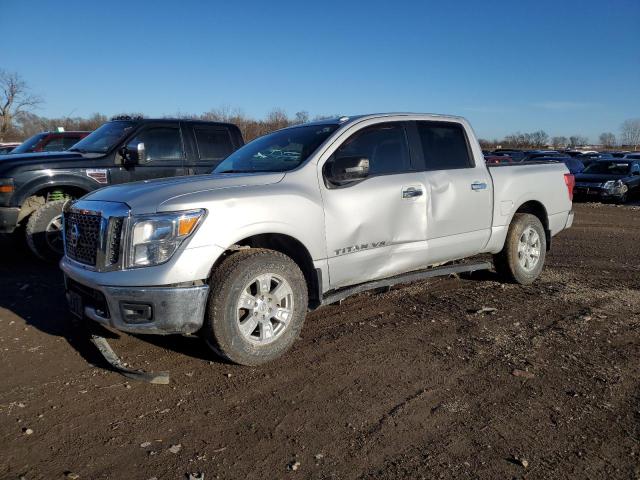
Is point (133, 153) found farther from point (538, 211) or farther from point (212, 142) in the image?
point (538, 211)

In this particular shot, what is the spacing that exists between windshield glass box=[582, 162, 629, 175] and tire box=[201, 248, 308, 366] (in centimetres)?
1844

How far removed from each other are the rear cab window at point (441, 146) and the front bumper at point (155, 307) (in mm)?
2619

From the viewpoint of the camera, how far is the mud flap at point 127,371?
363cm

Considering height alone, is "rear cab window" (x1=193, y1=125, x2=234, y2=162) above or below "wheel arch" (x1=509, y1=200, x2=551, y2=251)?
above

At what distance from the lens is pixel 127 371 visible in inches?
146

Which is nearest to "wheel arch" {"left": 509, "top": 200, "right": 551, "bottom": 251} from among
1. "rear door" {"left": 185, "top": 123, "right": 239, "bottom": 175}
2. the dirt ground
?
the dirt ground

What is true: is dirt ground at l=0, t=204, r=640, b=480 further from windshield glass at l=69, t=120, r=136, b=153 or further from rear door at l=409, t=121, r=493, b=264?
windshield glass at l=69, t=120, r=136, b=153

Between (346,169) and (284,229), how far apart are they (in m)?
0.72

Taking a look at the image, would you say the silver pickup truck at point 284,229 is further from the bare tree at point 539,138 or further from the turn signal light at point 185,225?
the bare tree at point 539,138

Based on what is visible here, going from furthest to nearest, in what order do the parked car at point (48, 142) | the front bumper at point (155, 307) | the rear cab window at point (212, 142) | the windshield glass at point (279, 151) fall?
the parked car at point (48, 142), the rear cab window at point (212, 142), the windshield glass at point (279, 151), the front bumper at point (155, 307)

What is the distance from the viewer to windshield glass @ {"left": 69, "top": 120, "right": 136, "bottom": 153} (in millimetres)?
7699

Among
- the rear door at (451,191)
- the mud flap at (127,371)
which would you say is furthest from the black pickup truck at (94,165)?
the rear door at (451,191)

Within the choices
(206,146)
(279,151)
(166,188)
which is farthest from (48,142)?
(166,188)

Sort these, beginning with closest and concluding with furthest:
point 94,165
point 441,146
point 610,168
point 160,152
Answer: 1. point 441,146
2. point 94,165
3. point 160,152
4. point 610,168
